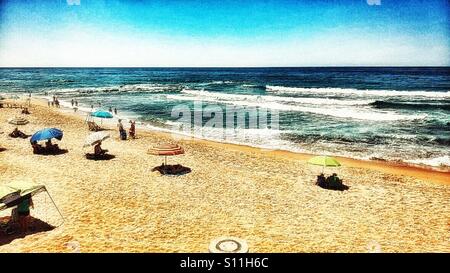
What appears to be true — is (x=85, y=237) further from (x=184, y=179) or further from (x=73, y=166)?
(x=73, y=166)

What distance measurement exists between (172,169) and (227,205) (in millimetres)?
3985

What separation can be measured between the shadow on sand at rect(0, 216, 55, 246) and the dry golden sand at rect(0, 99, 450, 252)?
10.0 inches

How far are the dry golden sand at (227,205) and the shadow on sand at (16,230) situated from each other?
26cm

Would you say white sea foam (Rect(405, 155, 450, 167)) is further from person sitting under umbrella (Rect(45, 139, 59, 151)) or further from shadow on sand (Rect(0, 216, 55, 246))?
person sitting under umbrella (Rect(45, 139, 59, 151))

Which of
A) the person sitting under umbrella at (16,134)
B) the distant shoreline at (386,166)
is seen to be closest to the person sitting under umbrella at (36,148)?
the person sitting under umbrella at (16,134)

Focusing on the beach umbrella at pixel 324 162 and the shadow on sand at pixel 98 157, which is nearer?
the beach umbrella at pixel 324 162

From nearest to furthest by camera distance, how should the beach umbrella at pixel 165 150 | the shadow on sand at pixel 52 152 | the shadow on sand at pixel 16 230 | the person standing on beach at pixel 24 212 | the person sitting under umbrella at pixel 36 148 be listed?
1. the shadow on sand at pixel 16 230
2. the person standing on beach at pixel 24 212
3. the beach umbrella at pixel 165 150
4. the person sitting under umbrella at pixel 36 148
5. the shadow on sand at pixel 52 152

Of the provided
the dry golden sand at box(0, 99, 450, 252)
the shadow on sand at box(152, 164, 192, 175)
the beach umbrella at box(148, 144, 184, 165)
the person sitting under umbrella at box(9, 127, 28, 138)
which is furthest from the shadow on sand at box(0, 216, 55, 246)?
the person sitting under umbrella at box(9, 127, 28, 138)

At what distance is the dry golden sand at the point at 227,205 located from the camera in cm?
798

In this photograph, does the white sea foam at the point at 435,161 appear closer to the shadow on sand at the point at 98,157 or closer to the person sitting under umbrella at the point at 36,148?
the shadow on sand at the point at 98,157

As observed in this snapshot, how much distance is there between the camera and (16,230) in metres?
8.27

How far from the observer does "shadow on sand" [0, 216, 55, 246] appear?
788 cm

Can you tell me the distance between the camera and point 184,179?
12.6 meters
